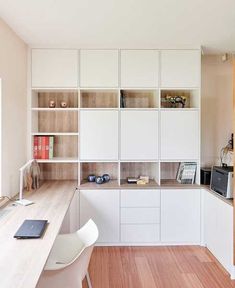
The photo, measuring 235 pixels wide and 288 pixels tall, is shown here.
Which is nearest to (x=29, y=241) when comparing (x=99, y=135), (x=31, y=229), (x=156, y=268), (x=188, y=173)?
(x=31, y=229)

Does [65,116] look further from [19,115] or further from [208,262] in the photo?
[208,262]

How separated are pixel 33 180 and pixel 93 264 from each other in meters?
1.17

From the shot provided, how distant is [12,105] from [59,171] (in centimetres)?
118

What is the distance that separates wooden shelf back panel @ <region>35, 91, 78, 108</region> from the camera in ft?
12.6

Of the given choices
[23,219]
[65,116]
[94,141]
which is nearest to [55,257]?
[23,219]

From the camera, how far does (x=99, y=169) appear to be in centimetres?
391

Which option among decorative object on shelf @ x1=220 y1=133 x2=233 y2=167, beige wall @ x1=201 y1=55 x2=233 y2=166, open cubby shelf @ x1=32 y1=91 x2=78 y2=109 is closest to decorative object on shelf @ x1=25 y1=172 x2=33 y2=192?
open cubby shelf @ x1=32 y1=91 x2=78 y2=109

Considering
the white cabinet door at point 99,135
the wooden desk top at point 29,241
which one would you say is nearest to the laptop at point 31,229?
the wooden desk top at point 29,241

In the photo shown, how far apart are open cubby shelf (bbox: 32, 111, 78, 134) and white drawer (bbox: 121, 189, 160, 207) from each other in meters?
1.14

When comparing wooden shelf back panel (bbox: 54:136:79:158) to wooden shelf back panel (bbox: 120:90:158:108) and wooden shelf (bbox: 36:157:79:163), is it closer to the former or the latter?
wooden shelf (bbox: 36:157:79:163)

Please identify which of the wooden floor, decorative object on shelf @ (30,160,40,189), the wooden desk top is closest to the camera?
the wooden desk top

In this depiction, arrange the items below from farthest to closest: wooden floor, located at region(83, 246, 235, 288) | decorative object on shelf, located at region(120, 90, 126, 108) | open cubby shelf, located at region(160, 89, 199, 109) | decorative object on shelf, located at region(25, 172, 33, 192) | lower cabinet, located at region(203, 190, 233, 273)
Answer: open cubby shelf, located at region(160, 89, 199, 109) < decorative object on shelf, located at region(120, 90, 126, 108) < decorative object on shelf, located at region(25, 172, 33, 192) < lower cabinet, located at region(203, 190, 233, 273) < wooden floor, located at region(83, 246, 235, 288)

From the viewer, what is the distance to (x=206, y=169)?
147 inches

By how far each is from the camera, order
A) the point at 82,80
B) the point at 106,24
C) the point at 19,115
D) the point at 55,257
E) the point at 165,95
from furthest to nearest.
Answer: the point at 165,95
the point at 82,80
the point at 19,115
the point at 106,24
the point at 55,257
